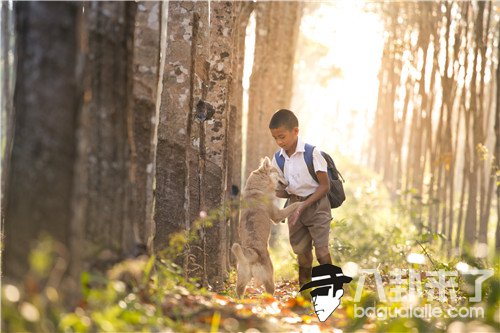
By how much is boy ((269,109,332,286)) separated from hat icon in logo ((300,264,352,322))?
0.85ft

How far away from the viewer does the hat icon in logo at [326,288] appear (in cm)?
785

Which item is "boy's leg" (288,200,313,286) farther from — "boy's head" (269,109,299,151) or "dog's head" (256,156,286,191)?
"boy's head" (269,109,299,151)

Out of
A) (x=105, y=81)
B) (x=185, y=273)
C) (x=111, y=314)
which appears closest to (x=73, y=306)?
(x=111, y=314)

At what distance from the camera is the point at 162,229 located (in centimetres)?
856

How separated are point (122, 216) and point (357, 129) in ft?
220

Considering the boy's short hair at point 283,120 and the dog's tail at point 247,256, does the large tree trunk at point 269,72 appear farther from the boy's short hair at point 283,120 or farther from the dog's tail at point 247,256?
the dog's tail at point 247,256

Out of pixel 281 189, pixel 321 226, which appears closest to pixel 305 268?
pixel 321 226

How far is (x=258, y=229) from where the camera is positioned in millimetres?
8391

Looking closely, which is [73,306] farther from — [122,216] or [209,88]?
[209,88]

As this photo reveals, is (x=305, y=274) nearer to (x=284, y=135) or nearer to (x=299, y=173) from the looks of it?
(x=299, y=173)

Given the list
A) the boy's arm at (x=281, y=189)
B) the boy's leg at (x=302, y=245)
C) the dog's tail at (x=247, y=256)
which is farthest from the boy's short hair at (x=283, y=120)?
the dog's tail at (x=247, y=256)

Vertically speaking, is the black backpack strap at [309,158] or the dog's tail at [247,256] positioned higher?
the black backpack strap at [309,158]

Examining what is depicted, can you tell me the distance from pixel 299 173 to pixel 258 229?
90 cm

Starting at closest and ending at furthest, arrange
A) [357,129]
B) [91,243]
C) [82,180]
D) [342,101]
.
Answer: [82,180]
[91,243]
[342,101]
[357,129]
